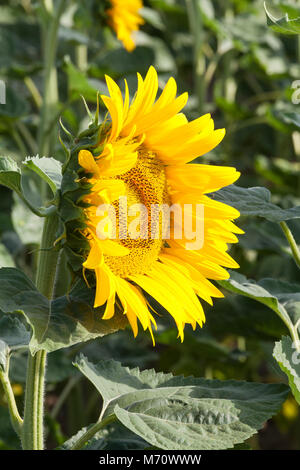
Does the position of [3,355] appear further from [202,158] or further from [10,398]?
[202,158]

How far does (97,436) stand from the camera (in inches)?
35.4

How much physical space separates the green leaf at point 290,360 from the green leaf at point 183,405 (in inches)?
2.0

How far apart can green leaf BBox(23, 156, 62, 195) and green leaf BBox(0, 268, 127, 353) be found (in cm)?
10

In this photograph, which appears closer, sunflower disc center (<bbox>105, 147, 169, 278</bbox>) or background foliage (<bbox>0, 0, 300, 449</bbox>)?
sunflower disc center (<bbox>105, 147, 169, 278</bbox>)

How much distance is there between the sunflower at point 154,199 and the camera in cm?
68

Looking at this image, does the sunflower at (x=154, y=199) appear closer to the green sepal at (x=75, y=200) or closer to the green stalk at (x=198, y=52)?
the green sepal at (x=75, y=200)

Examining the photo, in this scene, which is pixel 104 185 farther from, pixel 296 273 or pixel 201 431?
pixel 296 273

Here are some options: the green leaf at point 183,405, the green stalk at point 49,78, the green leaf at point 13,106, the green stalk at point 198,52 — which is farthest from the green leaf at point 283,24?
the green stalk at point 198,52

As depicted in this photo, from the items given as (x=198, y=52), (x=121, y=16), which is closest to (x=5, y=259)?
(x=121, y=16)

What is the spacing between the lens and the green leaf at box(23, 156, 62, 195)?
71 cm

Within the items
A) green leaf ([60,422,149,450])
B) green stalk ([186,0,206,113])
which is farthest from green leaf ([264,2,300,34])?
green stalk ([186,0,206,113])

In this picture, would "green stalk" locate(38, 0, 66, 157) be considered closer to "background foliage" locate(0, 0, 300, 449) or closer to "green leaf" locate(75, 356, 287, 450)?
"background foliage" locate(0, 0, 300, 449)

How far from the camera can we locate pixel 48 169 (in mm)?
737

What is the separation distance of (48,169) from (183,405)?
274 millimetres
